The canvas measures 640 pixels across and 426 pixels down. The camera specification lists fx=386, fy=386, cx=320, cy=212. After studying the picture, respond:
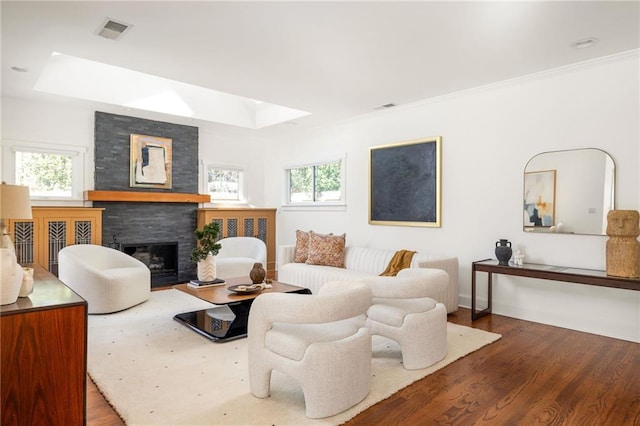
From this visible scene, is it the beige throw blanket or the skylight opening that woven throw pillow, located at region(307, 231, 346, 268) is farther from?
the skylight opening

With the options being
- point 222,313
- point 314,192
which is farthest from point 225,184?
point 222,313

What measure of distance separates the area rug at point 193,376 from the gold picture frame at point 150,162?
271 centimetres

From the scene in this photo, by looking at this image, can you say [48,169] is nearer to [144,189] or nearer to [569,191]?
[144,189]

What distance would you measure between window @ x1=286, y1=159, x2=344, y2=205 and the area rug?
10.2ft

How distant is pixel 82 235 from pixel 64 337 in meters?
4.13

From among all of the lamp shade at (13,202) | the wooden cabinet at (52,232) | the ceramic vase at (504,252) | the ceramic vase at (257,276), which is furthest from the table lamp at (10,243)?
the ceramic vase at (504,252)

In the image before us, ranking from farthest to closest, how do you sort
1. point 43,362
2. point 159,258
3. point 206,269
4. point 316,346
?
point 159,258
point 206,269
point 316,346
point 43,362

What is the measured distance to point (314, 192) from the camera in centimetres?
688

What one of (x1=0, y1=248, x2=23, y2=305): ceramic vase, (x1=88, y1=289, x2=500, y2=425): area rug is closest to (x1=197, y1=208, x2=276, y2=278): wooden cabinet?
(x1=88, y1=289, x2=500, y2=425): area rug

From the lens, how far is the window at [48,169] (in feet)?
16.9

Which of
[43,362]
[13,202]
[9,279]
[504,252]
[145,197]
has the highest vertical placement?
[145,197]

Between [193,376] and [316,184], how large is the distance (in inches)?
179

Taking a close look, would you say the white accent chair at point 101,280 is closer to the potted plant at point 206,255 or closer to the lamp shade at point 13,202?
the potted plant at point 206,255

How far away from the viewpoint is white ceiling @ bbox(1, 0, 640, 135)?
2.79 m
